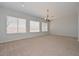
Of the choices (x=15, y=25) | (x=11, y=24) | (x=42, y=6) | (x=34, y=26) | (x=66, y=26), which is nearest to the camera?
(x=42, y=6)

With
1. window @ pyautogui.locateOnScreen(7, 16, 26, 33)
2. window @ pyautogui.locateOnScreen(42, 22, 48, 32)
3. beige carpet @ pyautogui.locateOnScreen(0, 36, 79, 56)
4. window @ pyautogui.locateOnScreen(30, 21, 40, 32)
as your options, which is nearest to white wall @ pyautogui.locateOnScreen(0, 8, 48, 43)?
window @ pyautogui.locateOnScreen(7, 16, 26, 33)

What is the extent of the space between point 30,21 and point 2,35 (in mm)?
2794

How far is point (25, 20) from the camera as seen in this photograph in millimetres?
6840

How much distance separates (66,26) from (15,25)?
192 inches

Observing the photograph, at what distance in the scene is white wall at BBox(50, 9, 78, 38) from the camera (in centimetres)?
751

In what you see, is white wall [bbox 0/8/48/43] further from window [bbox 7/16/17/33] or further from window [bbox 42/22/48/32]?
window [bbox 42/22/48/32]

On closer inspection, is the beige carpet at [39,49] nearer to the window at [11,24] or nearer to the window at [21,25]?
the window at [11,24]

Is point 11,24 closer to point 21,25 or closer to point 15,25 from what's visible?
point 15,25

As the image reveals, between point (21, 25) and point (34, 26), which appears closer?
point (21, 25)

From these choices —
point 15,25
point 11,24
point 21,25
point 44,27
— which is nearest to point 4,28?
point 11,24

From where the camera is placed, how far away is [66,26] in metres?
8.15

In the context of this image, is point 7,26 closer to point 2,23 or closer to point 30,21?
point 2,23

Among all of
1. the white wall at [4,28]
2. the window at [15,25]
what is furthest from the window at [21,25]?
the white wall at [4,28]

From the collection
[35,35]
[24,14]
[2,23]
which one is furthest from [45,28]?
[2,23]
